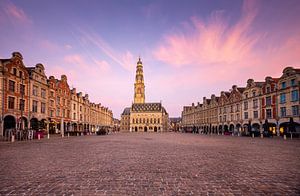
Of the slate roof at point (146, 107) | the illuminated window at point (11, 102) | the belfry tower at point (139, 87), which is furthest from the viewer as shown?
the belfry tower at point (139, 87)

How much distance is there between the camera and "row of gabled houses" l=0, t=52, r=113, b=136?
31.8 m

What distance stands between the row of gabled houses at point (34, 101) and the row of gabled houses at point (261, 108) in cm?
4327

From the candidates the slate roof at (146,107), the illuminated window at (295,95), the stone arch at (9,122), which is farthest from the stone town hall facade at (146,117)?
the stone arch at (9,122)

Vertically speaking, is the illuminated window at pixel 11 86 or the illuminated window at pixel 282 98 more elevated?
the illuminated window at pixel 11 86

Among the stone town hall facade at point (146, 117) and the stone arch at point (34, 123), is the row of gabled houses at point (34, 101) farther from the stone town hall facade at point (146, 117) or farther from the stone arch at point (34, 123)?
the stone town hall facade at point (146, 117)

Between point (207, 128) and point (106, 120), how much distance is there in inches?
1886

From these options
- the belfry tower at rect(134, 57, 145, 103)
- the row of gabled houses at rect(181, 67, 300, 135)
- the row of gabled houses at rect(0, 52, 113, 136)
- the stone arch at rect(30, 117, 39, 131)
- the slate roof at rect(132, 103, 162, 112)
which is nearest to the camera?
the row of gabled houses at rect(0, 52, 113, 136)

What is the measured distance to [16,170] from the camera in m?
8.70

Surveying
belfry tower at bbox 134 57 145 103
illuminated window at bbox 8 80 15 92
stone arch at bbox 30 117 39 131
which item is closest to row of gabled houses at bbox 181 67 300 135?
stone arch at bbox 30 117 39 131

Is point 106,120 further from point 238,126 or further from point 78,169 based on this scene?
point 78,169

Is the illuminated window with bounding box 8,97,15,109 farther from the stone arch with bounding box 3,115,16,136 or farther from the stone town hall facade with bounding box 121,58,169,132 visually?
the stone town hall facade with bounding box 121,58,169,132

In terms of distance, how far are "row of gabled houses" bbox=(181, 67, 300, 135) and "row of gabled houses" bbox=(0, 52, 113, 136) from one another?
43265 millimetres

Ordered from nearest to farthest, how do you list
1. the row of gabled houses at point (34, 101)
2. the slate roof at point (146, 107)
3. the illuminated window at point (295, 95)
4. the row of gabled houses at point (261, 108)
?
the row of gabled houses at point (34, 101) < the illuminated window at point (295, 95) < the row of gabled houses at point (261, 108) < the slate roof at point (146, 107)

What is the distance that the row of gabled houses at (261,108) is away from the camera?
3891cm
